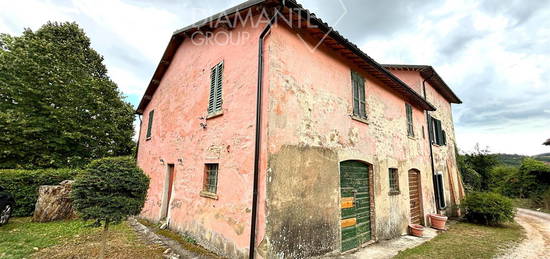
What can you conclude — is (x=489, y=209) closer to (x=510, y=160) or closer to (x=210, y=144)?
(x=210, y=144)

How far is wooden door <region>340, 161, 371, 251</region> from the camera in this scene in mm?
5594

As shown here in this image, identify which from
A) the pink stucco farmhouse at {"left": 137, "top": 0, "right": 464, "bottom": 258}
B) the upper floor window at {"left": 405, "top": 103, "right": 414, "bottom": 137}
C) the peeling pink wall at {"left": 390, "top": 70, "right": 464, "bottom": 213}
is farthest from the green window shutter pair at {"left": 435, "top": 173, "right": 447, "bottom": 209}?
the upper floor window at {"left": 405, "top": 103, "right": 414, "bottom": 137}

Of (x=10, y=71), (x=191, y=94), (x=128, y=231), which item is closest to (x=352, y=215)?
(x=191, y=94)

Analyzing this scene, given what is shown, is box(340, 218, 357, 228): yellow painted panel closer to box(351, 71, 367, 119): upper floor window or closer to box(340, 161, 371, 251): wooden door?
box(340, 161, 371, 251): wooden door

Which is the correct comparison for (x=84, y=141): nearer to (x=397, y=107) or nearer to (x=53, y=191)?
(x=53, y=191)

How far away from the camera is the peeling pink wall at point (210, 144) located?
4582 millimetres

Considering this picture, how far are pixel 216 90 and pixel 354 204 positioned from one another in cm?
490

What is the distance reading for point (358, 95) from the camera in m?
6.78

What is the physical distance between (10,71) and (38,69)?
115 centimetres

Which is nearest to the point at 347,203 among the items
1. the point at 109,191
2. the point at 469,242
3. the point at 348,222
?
the point at 348,222

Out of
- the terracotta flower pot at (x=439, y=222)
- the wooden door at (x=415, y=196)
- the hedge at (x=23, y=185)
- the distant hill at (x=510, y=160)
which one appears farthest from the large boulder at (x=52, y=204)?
the distant hill at (x=510, y=160)

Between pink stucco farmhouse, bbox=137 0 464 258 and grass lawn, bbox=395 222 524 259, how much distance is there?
99 cm

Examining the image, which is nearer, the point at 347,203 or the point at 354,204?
the point at 347,203

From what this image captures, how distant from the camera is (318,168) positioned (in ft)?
16.2
